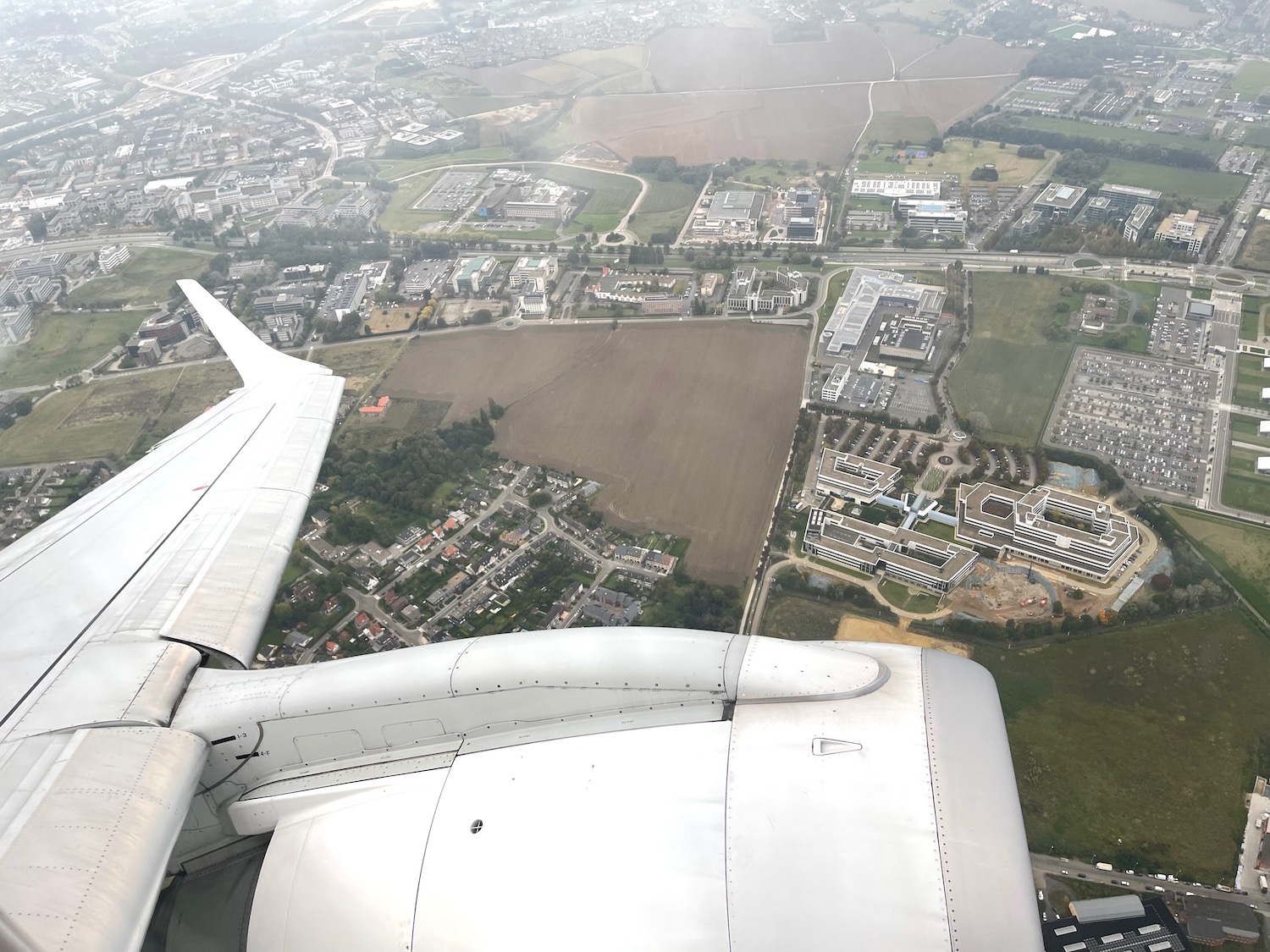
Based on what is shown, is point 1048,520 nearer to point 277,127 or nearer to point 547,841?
point 547,841

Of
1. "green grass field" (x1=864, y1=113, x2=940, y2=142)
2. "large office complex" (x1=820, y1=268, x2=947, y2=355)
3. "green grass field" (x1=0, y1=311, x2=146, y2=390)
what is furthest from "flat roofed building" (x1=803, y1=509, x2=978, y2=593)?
"green grass field" (x1=864, y1=113, x2=940, y2=142)

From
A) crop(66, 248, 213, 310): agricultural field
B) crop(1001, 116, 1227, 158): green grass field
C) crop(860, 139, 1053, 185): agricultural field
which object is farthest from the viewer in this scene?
crop(1001, 116, 1227, 158): green grass field

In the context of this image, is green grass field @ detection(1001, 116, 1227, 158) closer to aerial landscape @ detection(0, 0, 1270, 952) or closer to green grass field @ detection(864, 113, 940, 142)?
aerial landscape @ detection(0, 0, 1270, 952)

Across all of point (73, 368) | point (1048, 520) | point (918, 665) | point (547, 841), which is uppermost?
point (918, 665)

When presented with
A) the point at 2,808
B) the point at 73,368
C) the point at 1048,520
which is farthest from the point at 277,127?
the point at 2,808

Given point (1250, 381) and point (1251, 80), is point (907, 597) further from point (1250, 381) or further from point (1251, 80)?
point (1251, 80)

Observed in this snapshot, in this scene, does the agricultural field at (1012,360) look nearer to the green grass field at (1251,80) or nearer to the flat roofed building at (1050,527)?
the flat roofed building at (1050,527)

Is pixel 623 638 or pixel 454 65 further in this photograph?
pixel 454 65
